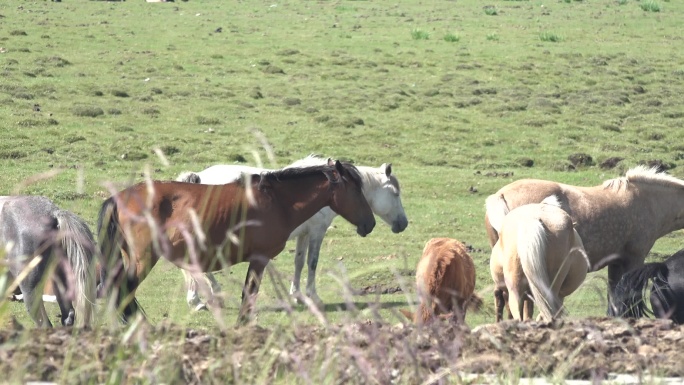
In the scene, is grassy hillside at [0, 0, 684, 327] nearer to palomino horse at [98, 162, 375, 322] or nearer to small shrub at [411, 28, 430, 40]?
small shrub at [411, 28, 430, 40]

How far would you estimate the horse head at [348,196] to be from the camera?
10.8m

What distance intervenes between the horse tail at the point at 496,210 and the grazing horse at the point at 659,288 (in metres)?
2.02

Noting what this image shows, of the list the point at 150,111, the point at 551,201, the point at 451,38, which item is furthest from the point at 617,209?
the point at 451,38

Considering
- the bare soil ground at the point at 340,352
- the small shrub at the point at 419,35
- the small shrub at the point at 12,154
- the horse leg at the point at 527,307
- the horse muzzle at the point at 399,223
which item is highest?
the bare soil ground at the point at 340,352

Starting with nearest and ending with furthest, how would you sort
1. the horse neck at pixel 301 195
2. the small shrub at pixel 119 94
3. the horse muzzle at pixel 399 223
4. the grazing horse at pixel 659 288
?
the grazing horse at pixel 659 288
the horse neck at pixel 301 195
the horse muzzle at pixel 399 223
the small shrub at pixel 119 94

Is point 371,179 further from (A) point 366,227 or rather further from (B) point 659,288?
(B) point 659,288

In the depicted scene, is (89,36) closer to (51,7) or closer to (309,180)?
(51,7)

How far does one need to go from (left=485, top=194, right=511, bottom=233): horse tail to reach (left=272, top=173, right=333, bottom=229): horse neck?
1.68 meters

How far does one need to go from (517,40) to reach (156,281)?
22.4 metres

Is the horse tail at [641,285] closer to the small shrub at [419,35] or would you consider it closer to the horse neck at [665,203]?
the horse neck at [665,203]

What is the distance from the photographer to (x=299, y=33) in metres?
34.1

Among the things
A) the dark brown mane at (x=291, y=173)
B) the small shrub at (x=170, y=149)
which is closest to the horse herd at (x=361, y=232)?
the dark brown mane at (x=291, y=173)

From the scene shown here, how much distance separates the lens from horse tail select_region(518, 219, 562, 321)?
30.2 ft

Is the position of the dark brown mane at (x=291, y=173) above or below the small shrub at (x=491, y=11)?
above
